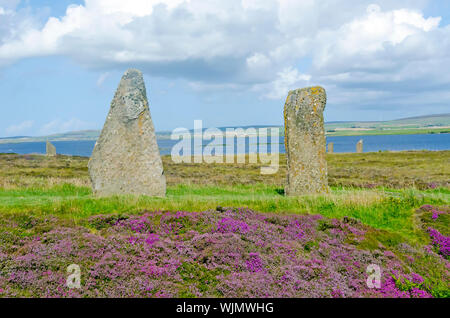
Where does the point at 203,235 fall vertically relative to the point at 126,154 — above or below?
below

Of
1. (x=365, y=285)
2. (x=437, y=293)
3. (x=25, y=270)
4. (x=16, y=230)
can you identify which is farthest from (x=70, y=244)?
(x=437, y=293)

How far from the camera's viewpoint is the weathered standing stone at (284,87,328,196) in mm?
15625

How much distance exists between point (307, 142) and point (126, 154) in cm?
765

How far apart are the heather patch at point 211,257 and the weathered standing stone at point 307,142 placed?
4.30 metres

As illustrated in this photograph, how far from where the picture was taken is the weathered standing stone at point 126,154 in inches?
598

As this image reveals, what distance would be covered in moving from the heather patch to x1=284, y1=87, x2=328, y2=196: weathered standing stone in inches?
169

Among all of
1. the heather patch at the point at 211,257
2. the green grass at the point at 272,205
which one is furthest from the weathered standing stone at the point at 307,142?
the heather patch at the point at 211,257

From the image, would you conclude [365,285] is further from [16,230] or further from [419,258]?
[16,230]

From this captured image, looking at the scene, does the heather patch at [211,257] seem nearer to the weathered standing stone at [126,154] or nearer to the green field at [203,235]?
the green field at [203,235]

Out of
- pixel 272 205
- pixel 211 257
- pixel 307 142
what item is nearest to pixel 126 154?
pixel 272 205

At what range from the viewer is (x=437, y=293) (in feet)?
24.1

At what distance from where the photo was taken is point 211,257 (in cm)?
832

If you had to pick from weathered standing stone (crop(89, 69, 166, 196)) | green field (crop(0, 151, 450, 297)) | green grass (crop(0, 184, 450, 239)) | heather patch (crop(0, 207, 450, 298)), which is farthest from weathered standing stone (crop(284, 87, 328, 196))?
weathered standing stone (crop(89, 69, 166, 196))

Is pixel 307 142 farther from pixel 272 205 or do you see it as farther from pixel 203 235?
pixel 203 235
